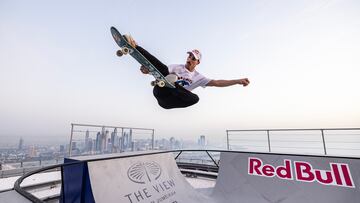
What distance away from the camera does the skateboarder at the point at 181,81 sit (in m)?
2.87

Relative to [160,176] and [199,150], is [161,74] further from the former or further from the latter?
[199,150]

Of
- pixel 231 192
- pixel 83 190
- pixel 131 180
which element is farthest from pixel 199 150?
pixel 83 190

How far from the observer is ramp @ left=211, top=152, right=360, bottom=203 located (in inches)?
105

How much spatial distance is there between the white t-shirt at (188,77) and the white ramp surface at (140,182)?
168 centimetres

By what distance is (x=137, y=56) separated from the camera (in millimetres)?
2828

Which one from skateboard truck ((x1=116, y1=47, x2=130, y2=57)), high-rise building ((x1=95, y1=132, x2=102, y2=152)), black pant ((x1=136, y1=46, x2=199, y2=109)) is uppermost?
skateboard truck ((x1=116, y1=47, x2=130, y2=57))

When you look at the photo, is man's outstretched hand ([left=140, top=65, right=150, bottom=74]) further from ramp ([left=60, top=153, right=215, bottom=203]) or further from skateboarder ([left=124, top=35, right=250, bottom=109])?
ramp ([left=60, top=153, right=215, bottom=203])

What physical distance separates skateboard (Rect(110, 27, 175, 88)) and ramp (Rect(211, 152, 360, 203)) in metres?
2.33

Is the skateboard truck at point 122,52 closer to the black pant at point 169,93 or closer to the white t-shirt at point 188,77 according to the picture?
the black pant at point 169,93

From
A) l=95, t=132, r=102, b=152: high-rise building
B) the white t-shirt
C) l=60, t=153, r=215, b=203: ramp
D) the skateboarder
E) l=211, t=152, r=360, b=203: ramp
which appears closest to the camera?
l=60, t=153, r=215, b=203: ramp

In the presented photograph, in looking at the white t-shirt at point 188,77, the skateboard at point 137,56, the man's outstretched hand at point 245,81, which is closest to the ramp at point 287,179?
the man's outstretched hand at point 245,81

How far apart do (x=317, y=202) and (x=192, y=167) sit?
456 centimetres

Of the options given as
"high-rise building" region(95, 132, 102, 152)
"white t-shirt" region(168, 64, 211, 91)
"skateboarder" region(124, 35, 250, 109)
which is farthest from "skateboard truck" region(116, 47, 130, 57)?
"high-rise building" region(95, 132, 102, 152)

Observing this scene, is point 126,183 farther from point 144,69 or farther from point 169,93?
point 144,69
